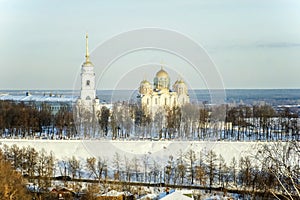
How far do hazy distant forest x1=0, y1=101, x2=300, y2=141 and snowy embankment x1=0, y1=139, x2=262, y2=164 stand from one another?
2.04 metres

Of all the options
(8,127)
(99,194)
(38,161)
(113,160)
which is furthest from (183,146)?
(8,127)

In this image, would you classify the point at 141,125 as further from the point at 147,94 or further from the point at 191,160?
the point at 191,160

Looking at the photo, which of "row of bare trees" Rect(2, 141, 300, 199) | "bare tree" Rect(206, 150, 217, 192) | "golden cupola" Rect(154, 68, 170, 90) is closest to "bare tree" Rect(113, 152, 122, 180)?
"row of bare trees" Rect(2, 141, 300, 199)

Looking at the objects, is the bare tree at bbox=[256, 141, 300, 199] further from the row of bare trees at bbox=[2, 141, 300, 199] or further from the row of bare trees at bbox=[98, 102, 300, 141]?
the row of bare trees at bbox=[98, 102, 300, 141]

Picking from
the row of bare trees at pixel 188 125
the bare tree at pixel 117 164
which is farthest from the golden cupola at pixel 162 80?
the bare tree at pixel 117 164

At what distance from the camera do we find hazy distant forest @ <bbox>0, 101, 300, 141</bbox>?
18.2 m

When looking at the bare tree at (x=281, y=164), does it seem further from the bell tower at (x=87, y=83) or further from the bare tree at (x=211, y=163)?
the bell tower at (x=87, y=83)

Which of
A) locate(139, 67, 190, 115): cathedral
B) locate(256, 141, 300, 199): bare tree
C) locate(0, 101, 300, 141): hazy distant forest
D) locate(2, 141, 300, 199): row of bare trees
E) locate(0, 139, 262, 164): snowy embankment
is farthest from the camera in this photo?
locate(139, 67, 190, 115): cathedral

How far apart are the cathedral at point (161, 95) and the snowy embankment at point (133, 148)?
6.11 meters

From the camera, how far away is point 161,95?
22797mm

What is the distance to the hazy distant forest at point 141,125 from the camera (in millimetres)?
18250

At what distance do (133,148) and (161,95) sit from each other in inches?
310

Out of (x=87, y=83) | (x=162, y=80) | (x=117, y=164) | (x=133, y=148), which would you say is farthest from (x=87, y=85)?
(x=117, y=164)

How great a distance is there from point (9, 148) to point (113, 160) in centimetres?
362
